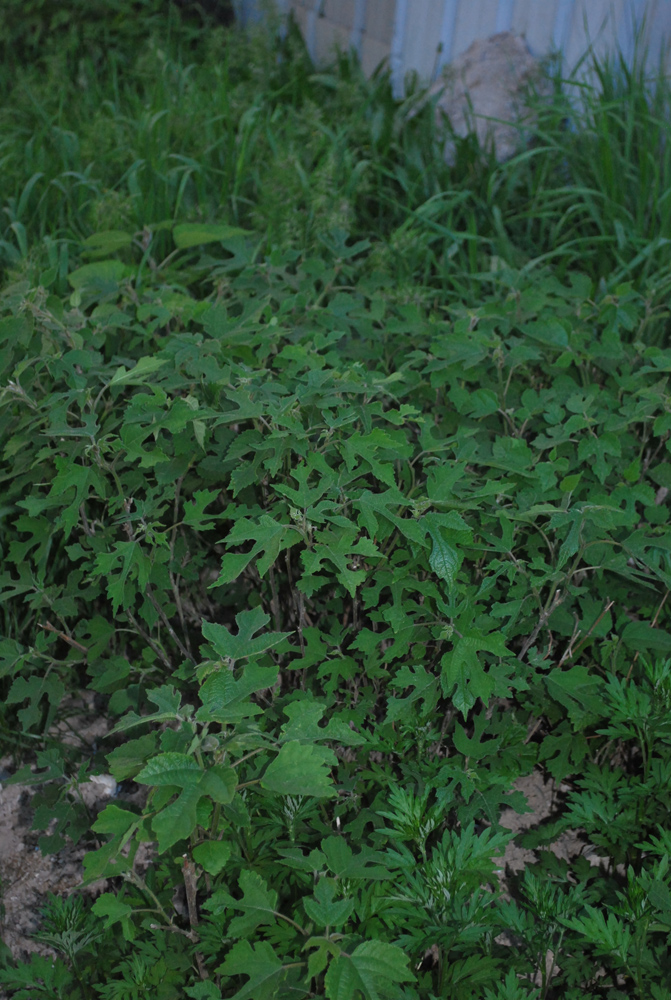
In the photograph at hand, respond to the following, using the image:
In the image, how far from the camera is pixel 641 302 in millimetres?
2951

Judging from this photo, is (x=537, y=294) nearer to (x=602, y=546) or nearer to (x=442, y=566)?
(x=602, y=546)

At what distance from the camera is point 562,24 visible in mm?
3854

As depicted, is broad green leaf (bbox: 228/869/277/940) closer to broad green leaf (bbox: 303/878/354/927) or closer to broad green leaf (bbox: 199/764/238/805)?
broad green leaf (bbox: 303/878/354/927)

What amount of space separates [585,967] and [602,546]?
82 cm

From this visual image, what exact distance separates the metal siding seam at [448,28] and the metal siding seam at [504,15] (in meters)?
0.26

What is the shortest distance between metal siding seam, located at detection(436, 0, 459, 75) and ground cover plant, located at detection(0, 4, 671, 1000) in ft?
6.69

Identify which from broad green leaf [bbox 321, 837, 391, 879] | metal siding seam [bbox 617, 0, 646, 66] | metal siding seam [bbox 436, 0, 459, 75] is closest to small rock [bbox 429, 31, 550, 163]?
metal siding seam [bbox 436, 0, 459, 75]

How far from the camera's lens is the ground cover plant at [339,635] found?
5.05 feet

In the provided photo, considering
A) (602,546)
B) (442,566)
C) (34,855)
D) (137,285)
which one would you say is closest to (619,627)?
(602,546)

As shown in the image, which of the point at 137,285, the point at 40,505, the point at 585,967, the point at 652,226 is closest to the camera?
the point at 585,967

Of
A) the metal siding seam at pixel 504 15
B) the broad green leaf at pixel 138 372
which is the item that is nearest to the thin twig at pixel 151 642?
the broad green leaf at pixel 138 372

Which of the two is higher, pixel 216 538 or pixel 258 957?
pixel 216 538

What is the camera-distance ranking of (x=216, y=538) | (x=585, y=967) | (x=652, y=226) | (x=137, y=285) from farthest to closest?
(x=652, y=226) → (x=137, y=285) → (x=216, y=538) → (x=585, y=967)

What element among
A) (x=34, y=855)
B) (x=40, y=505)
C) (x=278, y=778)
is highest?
(x=40, y=505)
